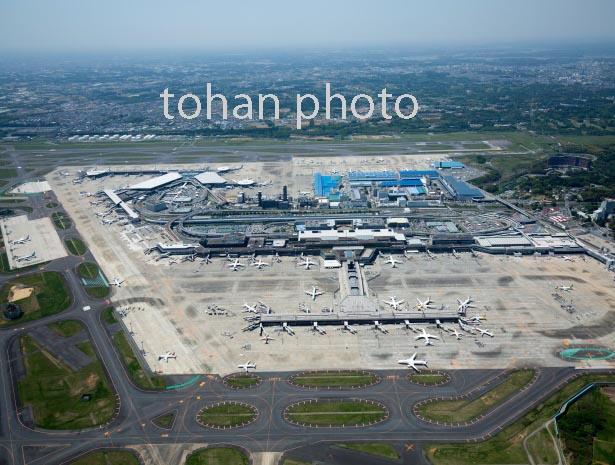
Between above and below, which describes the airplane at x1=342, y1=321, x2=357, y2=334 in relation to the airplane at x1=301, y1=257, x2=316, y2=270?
below

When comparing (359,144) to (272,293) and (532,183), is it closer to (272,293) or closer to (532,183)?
(532,183)

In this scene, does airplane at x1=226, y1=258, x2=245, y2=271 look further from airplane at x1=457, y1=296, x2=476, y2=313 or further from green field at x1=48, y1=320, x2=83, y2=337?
airplane at x1=457, y1=296, x2=476, y2=313

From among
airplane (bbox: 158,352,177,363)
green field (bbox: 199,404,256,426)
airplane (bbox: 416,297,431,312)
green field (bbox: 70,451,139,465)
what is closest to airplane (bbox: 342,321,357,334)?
airplane (bbox: 416,297,431,312)

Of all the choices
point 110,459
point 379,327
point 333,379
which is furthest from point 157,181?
point 110,459

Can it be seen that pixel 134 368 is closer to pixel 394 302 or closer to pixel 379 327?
pixel 379 327

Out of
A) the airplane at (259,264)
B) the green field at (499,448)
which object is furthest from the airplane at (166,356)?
the green field at (499,448)

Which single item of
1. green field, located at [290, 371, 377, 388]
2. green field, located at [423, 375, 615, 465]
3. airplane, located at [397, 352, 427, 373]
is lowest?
green field, located at [423, 375, 615, 465]
